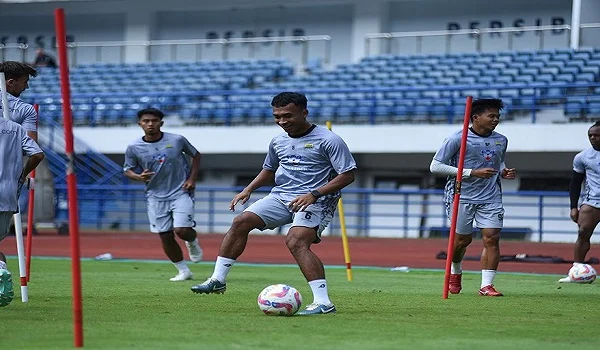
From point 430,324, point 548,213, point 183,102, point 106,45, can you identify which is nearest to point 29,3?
point 106,45

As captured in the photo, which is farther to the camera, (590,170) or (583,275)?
(590,170)

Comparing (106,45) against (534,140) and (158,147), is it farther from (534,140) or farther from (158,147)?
(158,147)

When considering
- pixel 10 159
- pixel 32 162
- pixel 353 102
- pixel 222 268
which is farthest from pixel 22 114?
pixel 353 102

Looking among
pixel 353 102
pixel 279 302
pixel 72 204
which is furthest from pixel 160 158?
pixel 353 102

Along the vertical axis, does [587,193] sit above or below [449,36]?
below

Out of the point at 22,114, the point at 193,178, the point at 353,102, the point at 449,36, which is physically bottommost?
the point at 193,178

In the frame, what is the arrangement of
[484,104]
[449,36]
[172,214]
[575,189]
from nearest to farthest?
[484,104] → [172,214] → [575,189] → [449,36]

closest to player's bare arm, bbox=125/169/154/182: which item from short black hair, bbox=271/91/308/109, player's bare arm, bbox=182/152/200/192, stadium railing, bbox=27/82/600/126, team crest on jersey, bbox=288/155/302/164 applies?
player's bare arm, bbox=182/152/200/192

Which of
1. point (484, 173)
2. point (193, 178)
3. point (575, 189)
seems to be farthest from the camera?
point (575, 189)

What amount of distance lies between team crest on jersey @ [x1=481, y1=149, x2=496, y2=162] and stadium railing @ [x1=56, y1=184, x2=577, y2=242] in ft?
53.5

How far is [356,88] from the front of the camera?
33250 millimetres

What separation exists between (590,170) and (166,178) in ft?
18.3

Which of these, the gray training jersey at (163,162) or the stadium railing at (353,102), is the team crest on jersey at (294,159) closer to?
the gray training jersey at (163,162)

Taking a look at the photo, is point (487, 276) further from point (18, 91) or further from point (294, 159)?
point (18, 91)
